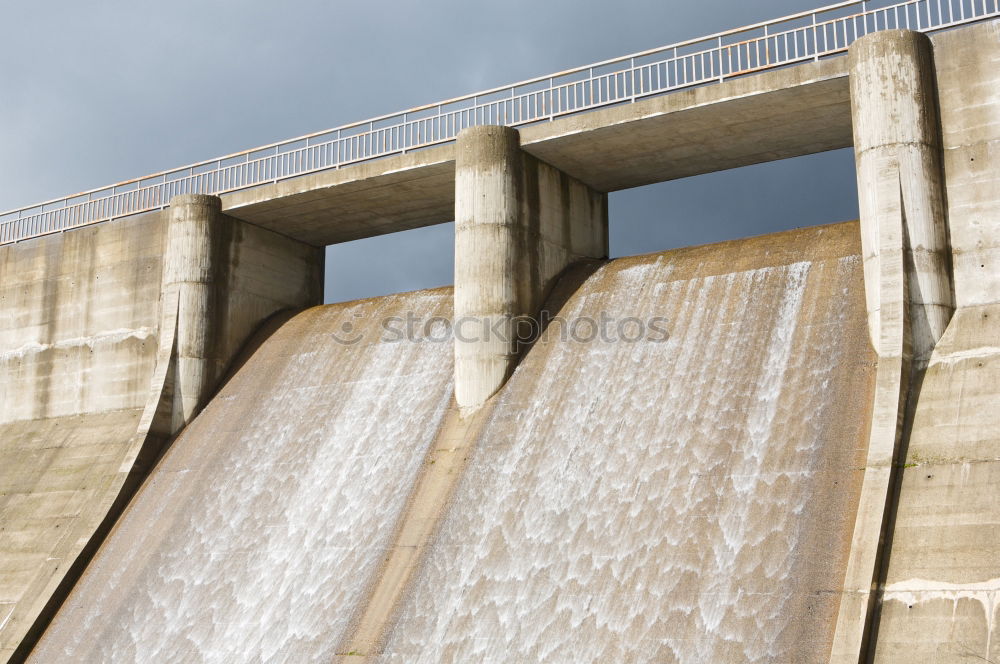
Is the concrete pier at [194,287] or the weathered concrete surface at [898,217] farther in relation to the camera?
the concrete pier at [194,287]

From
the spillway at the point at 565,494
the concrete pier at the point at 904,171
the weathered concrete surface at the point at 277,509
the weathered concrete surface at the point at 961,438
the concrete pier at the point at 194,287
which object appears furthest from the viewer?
the concrete pier at the point at 194,287

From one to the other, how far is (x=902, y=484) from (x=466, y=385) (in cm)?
838

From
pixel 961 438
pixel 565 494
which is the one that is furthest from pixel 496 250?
pixel 961 438

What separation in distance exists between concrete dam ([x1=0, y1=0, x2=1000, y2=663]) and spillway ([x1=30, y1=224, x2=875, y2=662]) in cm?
6

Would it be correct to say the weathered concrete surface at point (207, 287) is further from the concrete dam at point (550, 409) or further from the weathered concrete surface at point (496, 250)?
the weathered concrete surface at point (496, 250)

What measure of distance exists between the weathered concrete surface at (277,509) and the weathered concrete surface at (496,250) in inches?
45.2

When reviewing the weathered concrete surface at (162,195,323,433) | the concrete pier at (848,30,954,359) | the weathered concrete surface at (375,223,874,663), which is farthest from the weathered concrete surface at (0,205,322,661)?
the concrete pier at (848,30,954,359)

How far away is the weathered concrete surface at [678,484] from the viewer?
13219mm

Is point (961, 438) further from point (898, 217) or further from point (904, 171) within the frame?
point (904, 171)

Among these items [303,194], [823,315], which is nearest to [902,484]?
[823,315]

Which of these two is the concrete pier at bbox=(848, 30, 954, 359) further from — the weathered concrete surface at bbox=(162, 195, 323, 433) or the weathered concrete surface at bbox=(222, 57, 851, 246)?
the weathered concrete surface at bbox=(162, 195, 323, 433)

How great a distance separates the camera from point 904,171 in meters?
15.6

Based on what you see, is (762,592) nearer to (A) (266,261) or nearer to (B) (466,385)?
(B) (466,385)

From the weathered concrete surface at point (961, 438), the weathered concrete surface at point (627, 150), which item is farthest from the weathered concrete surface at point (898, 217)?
the weathered concrete surface at point (627, 150)
